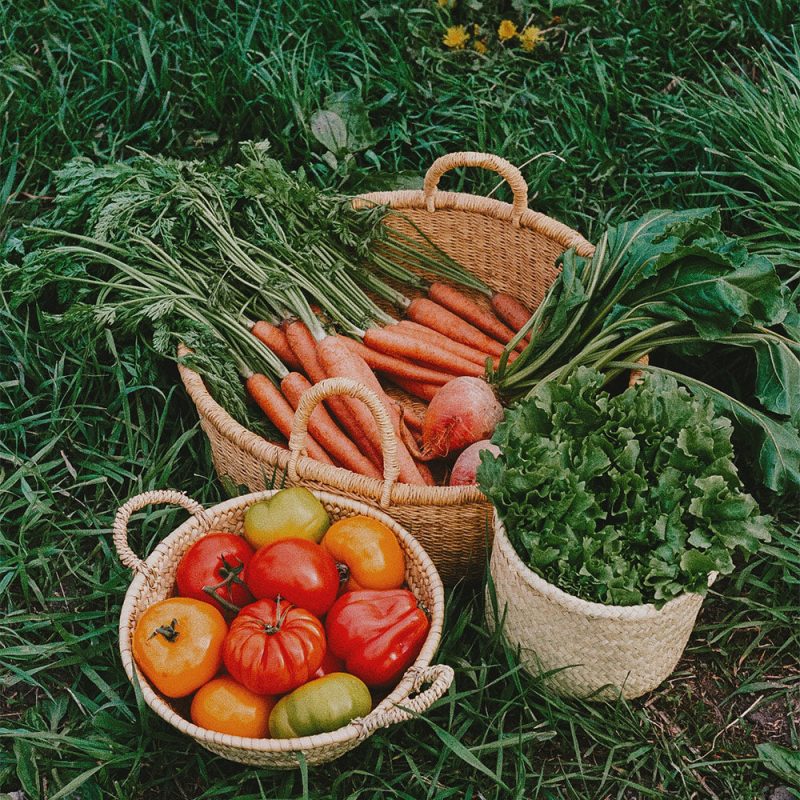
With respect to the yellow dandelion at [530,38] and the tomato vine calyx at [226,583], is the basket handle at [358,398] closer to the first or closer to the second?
the tomato vine calyx at [226,583]

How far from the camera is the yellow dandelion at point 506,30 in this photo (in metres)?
4.00

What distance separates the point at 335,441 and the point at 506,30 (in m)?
2.24

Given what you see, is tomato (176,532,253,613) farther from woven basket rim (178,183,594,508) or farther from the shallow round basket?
the shallow round basket

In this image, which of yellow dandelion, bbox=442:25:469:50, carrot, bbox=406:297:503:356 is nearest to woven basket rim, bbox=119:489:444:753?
carrot, bbox=406:297:503:356

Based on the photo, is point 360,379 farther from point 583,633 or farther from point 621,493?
point 583,633

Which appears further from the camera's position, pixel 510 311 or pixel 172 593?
pixel 510 311

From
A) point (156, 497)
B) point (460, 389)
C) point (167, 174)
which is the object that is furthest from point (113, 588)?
point (167, 174)

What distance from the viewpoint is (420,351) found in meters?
3.09

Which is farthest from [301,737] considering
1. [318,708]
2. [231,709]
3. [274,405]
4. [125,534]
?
[274,405]

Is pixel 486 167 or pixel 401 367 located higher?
pixel 486 167

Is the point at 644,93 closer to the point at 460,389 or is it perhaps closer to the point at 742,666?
the point at 460,389

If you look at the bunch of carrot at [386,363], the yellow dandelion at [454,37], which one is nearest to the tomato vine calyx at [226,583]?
the bunch of carrot at [386,363]

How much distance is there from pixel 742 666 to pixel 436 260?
1.77 metres

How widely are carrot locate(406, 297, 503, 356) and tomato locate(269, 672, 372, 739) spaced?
1484 millimetres
